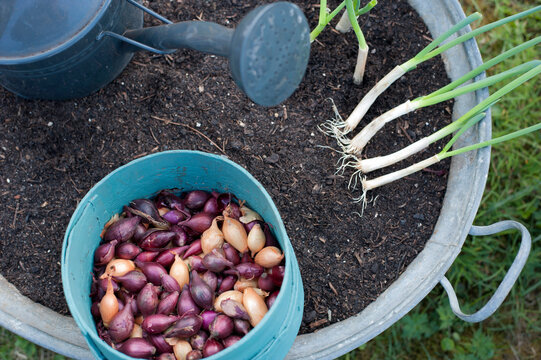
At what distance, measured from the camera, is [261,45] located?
28.8 inches

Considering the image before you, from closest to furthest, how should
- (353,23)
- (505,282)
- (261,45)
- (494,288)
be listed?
(261,45) < (505,282) < (353,23) < (494,288)

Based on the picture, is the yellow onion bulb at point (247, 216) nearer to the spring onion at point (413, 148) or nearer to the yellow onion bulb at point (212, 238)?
the yellow onion bulb at point (212, 238)

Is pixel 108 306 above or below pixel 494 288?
above

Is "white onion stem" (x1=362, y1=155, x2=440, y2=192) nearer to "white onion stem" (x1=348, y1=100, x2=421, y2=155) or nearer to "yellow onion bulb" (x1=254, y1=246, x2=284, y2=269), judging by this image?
"white onion stem" (x1=348, y1=100, x2=421, y2=155)

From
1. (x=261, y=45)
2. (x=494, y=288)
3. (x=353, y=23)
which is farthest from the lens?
(x=494, y=288)

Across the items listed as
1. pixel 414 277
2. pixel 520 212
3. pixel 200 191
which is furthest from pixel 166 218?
pixel 520 212

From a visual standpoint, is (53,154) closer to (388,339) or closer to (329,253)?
(329,253)

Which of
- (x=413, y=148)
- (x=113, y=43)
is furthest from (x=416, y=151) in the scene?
(x=113, y=43)

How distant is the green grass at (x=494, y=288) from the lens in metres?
1.46

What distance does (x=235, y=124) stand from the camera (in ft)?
3.92

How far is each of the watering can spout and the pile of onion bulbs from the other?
1.13 ft

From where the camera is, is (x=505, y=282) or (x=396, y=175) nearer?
(x=505, y=282)

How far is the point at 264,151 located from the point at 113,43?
1.37 feet

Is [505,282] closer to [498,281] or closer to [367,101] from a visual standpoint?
[367,101]
